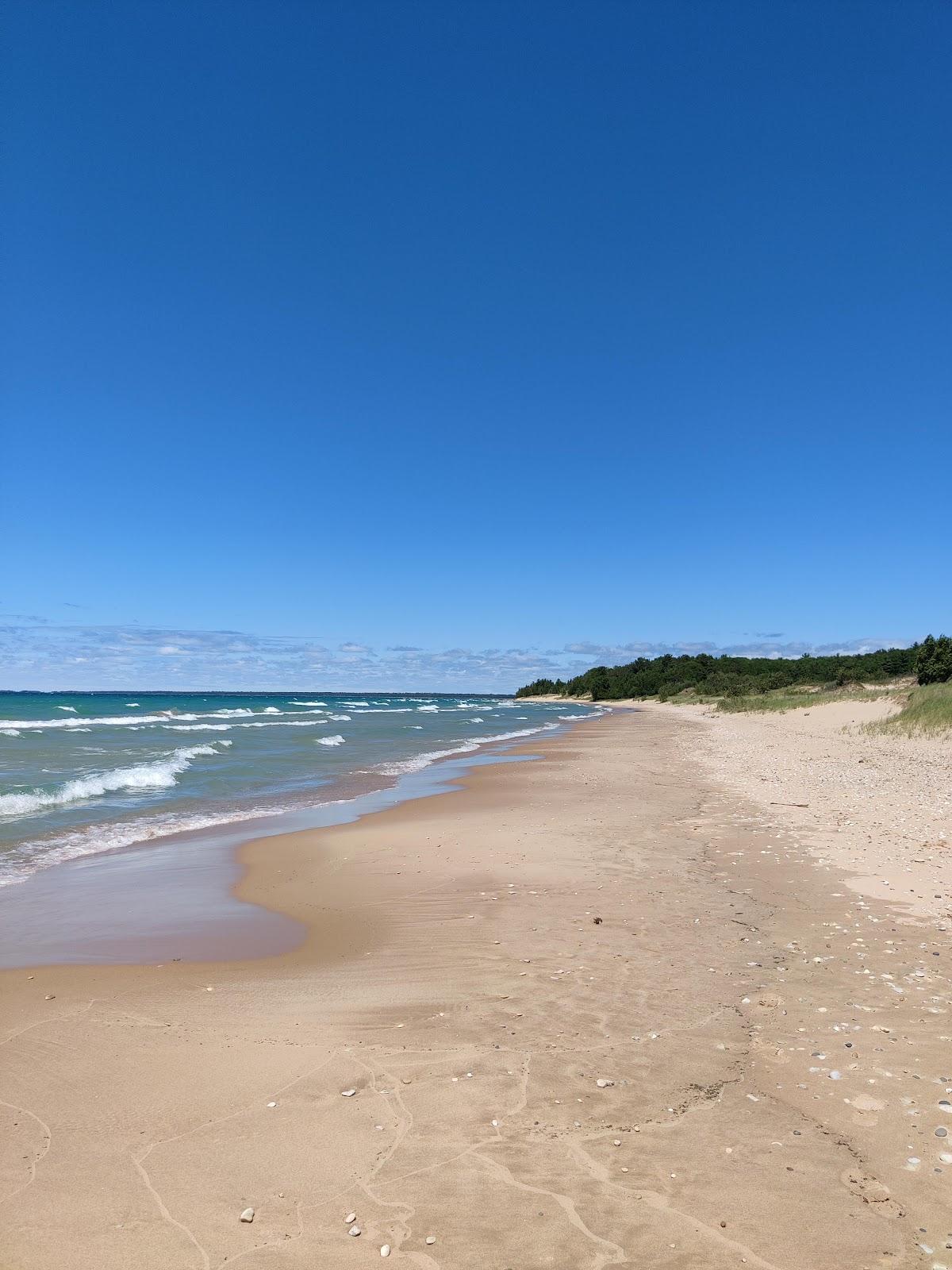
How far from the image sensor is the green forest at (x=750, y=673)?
62.8m

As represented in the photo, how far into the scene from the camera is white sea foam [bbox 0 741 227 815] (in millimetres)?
16703

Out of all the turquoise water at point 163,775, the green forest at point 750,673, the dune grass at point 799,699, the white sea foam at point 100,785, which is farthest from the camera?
the green forest at point 750,673

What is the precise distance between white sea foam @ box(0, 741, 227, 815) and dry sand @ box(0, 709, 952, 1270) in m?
10.5

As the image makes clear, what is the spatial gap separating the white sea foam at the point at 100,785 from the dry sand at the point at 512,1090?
1055 cm

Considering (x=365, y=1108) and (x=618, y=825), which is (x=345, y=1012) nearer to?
(x=365, y=1108)

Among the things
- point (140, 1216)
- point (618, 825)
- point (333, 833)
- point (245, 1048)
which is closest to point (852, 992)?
point (245, 1048)

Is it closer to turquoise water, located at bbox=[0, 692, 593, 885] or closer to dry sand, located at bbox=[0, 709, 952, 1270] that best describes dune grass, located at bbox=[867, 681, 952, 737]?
turquoise water, located at bbox=[0, 692, 593, 885]

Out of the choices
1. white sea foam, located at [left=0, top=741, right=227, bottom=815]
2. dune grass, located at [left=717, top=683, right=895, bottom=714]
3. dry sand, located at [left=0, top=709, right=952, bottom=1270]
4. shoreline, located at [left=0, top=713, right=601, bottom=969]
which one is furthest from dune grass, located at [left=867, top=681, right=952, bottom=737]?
white sea foam, located at [left=0, top=741, right=227, bottom=815]

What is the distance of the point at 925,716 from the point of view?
30766 millimetres

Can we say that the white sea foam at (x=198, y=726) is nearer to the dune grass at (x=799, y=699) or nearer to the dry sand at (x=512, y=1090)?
the dry sand at (x=512, y=1090)

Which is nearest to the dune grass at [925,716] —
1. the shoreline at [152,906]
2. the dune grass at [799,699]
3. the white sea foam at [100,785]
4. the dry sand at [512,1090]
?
the dune grass at [799,699]

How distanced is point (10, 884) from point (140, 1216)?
28.2 ft

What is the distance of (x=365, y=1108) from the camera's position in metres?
4.49

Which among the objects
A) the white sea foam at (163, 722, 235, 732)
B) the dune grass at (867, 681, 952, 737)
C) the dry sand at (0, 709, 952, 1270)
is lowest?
the white sea foam at (163, 722, 235, 732)
